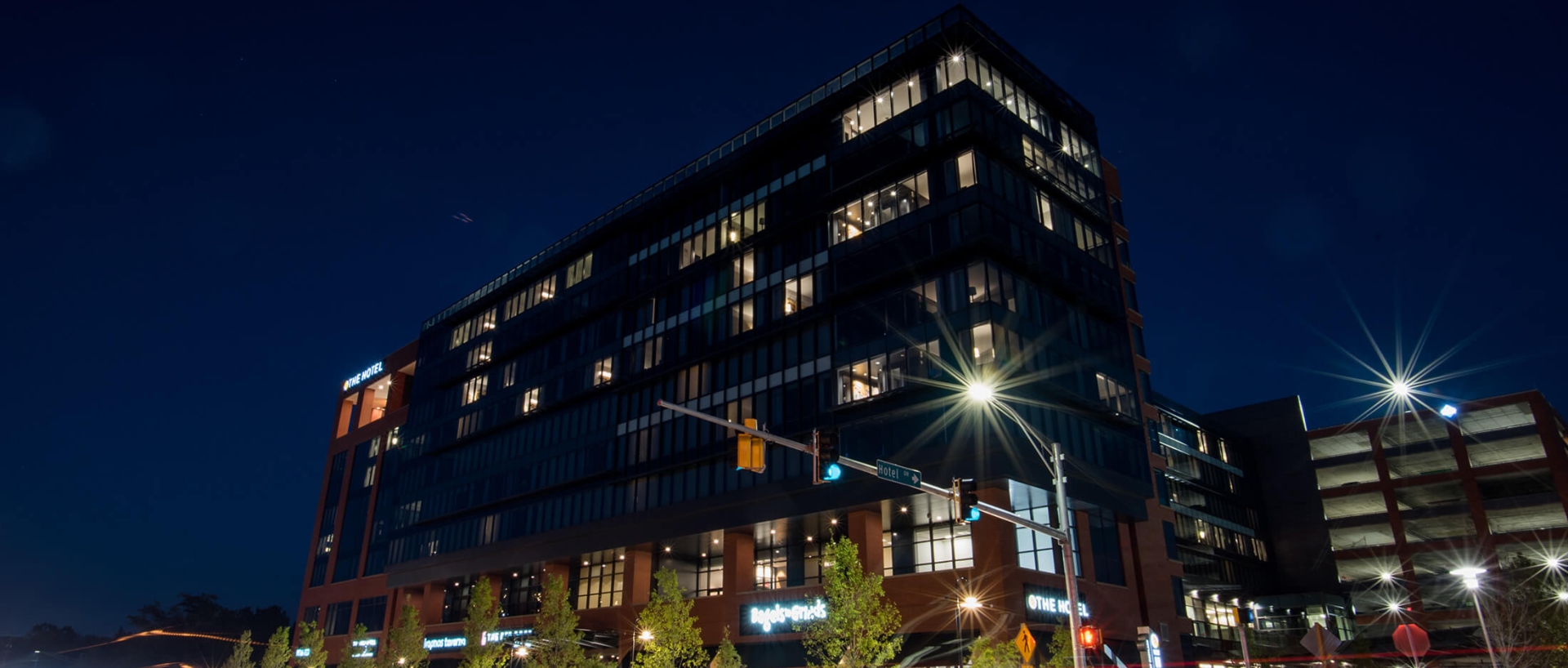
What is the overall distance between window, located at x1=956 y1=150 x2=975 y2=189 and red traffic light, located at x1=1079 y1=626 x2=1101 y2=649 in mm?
34035

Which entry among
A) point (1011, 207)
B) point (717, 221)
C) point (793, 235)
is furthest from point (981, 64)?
point (717, 221)

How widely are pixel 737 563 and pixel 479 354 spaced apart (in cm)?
4201

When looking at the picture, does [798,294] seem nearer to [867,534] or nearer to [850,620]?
[867,534]

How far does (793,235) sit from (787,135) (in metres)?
7.55

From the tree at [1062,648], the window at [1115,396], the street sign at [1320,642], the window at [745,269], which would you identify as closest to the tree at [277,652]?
the window at [745,269]

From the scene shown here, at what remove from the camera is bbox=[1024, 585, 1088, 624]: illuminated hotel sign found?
158 ft

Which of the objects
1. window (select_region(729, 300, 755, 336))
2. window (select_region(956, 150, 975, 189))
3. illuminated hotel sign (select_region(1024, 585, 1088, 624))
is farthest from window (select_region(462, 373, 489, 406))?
illuminated hotel sign (select_region(1024, 585, 1088, 624))

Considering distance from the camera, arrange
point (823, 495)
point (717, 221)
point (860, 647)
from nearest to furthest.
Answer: point (860, 647) < point (823, 495) < point (717, 221)

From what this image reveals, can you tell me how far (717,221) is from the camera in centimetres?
6956

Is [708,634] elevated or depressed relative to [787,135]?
depressed

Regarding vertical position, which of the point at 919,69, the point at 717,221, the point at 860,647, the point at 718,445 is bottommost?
the point at 860,647

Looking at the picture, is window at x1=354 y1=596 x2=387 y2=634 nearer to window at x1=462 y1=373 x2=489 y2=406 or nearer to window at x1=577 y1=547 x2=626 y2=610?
window at x1=462 y1=373 x2=489 y2=406

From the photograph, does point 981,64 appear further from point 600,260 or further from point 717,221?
point 600,260

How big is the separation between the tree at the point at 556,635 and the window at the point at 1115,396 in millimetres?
34236
